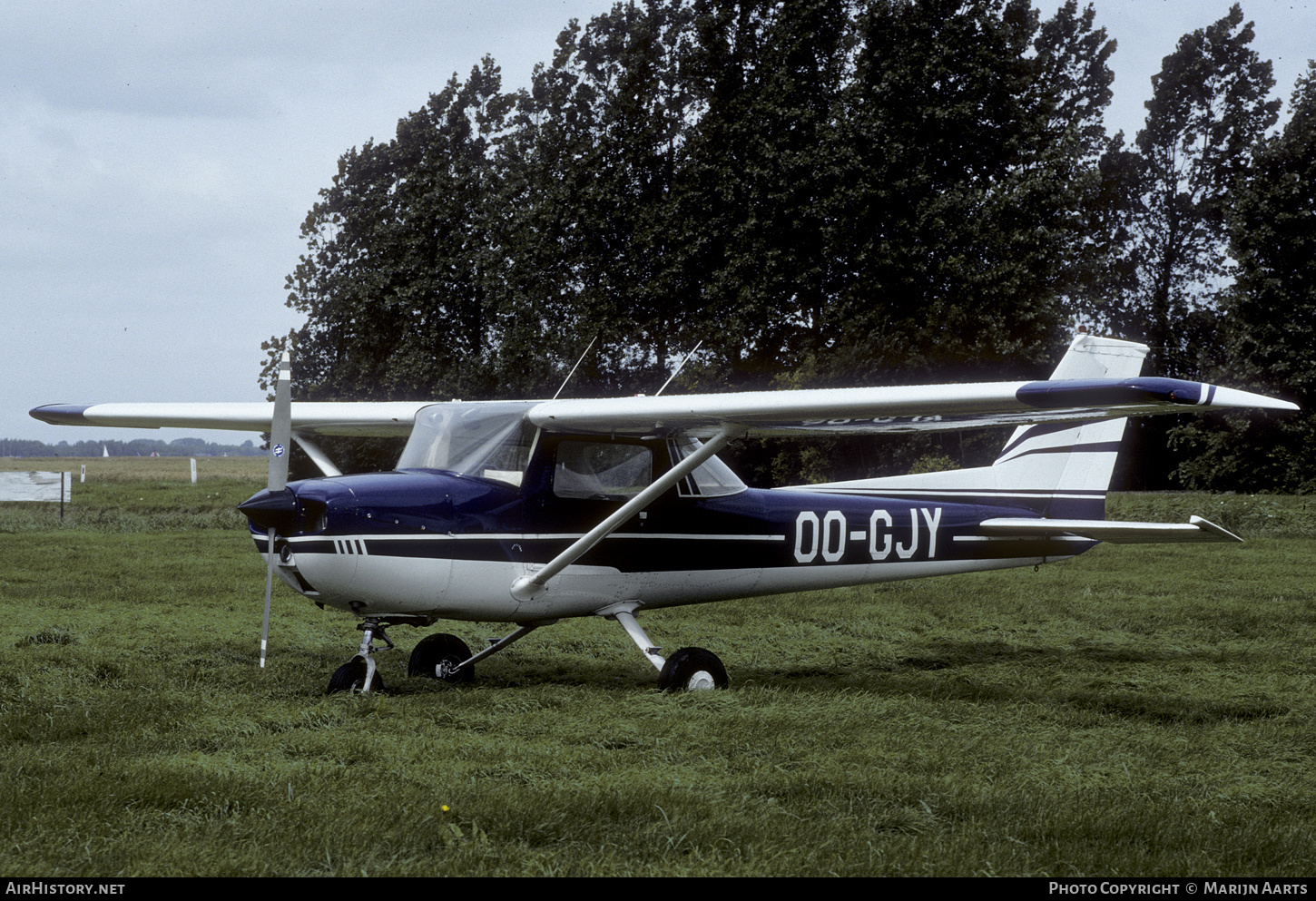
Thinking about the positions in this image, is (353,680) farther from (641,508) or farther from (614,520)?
(641,508)

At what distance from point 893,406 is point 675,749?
251 cm

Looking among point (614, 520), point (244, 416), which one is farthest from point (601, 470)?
point (244, 416)

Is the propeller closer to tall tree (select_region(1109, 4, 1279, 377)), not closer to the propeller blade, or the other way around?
the propeller blade

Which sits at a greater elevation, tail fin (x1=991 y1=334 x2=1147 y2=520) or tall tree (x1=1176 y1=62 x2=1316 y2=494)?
tall tree (x1=1176 y1=62 x2=1316 y2=494)

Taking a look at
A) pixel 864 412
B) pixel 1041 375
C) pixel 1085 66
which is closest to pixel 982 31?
pixel 1041 375

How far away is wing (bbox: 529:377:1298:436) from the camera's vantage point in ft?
19.2

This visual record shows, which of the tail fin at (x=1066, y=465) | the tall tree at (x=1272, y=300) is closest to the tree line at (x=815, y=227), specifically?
the tall tree at (x=1272, y=300)

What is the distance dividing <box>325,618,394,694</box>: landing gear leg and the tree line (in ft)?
62.6

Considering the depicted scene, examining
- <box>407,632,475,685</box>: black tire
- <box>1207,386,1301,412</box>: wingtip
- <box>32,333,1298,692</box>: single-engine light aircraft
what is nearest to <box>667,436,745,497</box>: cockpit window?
<box>32,333,1298,692</box>: single-engine light aircraft

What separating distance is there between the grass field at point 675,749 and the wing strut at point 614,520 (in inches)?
29.0

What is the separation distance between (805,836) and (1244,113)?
38.6 meters

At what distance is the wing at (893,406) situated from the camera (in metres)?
5.85

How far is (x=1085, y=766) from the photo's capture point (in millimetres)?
5539

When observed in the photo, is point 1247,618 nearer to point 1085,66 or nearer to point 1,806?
point 1,806
